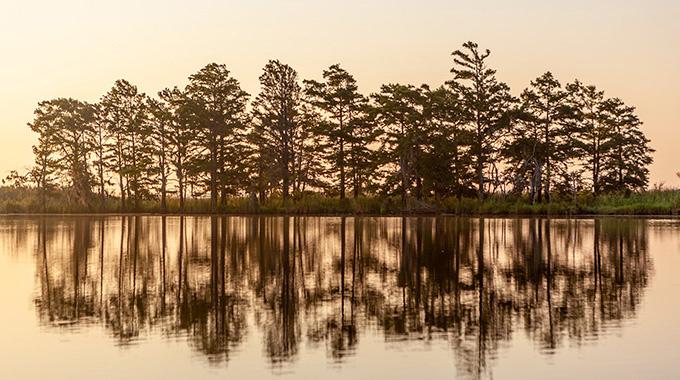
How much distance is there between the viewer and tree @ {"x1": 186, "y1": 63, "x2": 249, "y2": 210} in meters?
61.2

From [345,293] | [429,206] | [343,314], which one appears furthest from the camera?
[429,206]

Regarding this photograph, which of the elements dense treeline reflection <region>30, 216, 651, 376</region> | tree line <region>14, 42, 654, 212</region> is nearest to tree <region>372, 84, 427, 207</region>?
tree line <region>14, 42, 654, 212</region>

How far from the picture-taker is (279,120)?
200ft

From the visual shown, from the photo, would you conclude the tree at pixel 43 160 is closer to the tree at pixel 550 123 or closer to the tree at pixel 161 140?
the tree at pixel 161 140

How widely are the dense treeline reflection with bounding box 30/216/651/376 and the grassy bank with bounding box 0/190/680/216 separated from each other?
2647 centimetres

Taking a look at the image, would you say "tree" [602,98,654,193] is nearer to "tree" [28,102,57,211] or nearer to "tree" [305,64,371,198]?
"tree" [305,64,371,198]

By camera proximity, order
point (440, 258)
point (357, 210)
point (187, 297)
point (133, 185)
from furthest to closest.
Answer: point (133, 185) < point (357, 210) < point (440, 258) < point (187, 297)

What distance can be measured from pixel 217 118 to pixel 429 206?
78.5 feet

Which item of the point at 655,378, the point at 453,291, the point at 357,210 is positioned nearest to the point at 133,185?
the point at 357,210

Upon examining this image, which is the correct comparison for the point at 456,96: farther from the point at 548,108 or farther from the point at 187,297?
the point at 187,297

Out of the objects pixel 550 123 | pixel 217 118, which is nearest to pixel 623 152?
pixel 550 123

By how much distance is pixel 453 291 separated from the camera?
13.5 metres

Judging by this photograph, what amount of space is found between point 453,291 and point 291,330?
4715 millimetres

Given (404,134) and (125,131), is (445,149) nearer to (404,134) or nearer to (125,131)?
(404,134)
